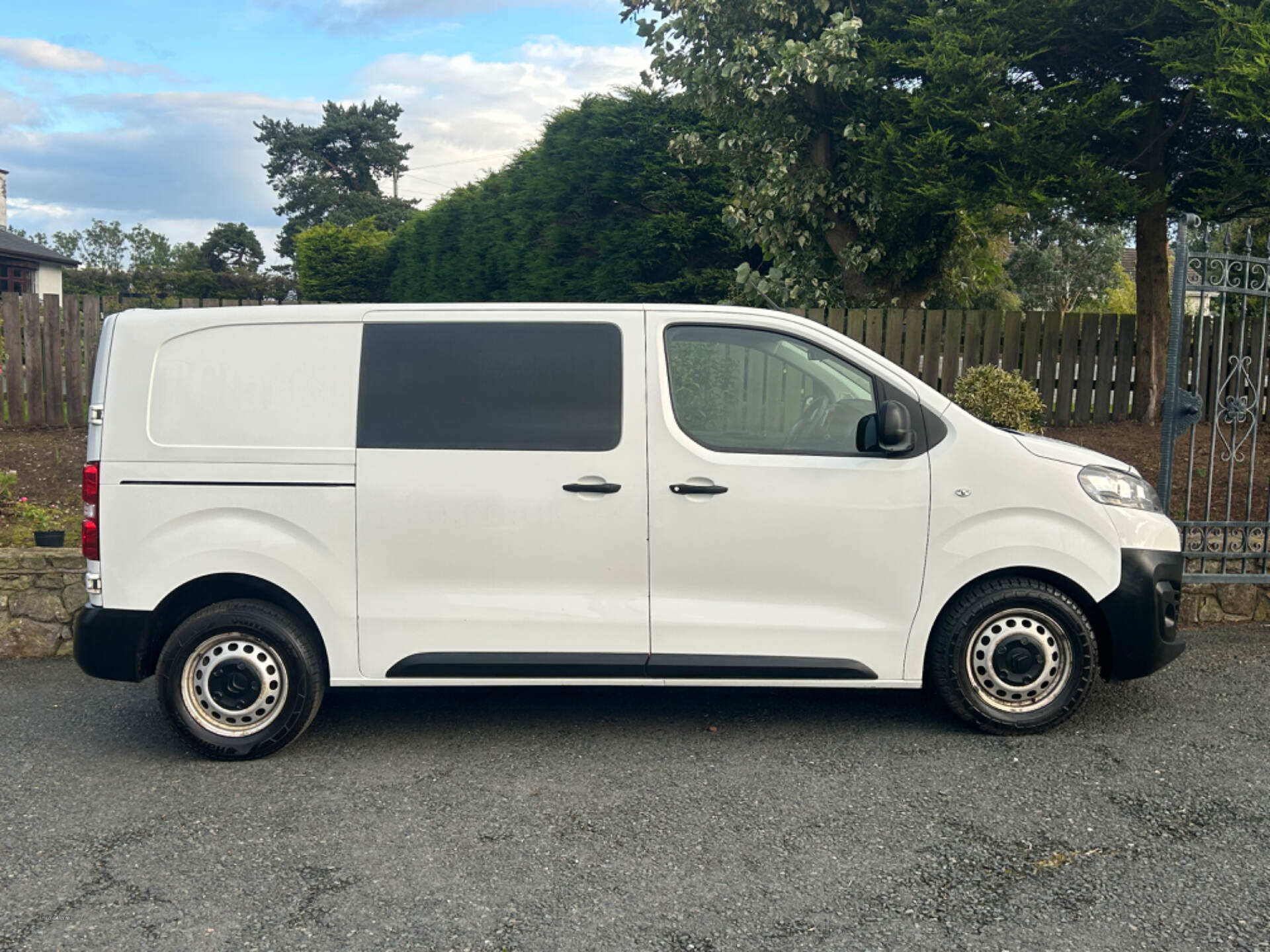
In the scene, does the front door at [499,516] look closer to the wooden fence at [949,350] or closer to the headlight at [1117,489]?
the headlight at [1117,489]

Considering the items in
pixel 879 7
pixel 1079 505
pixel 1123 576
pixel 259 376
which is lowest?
pixel 1123 576

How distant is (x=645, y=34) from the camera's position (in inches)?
476

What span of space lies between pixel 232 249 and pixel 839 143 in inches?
2898

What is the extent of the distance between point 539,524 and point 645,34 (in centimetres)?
897

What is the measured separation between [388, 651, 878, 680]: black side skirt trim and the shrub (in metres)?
5.11

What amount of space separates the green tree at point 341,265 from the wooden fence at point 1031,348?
62.7ft

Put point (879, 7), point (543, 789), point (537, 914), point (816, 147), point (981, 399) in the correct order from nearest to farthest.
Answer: point (537, 914) → point (543, 789) → point (981, 399) → point (879, 7) → point (816, 147)

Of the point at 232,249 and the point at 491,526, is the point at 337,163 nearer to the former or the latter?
the point at 232,249

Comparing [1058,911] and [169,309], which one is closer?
[1058,911]

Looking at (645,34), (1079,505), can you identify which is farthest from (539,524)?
(645,34)

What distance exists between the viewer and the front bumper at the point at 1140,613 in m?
4.86

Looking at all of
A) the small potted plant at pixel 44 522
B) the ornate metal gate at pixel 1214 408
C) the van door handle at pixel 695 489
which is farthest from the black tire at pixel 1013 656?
the small potted plant at pixel 44 522

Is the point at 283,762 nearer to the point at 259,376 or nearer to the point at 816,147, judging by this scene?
the point at 259,376

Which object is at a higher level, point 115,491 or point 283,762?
point 115,491
